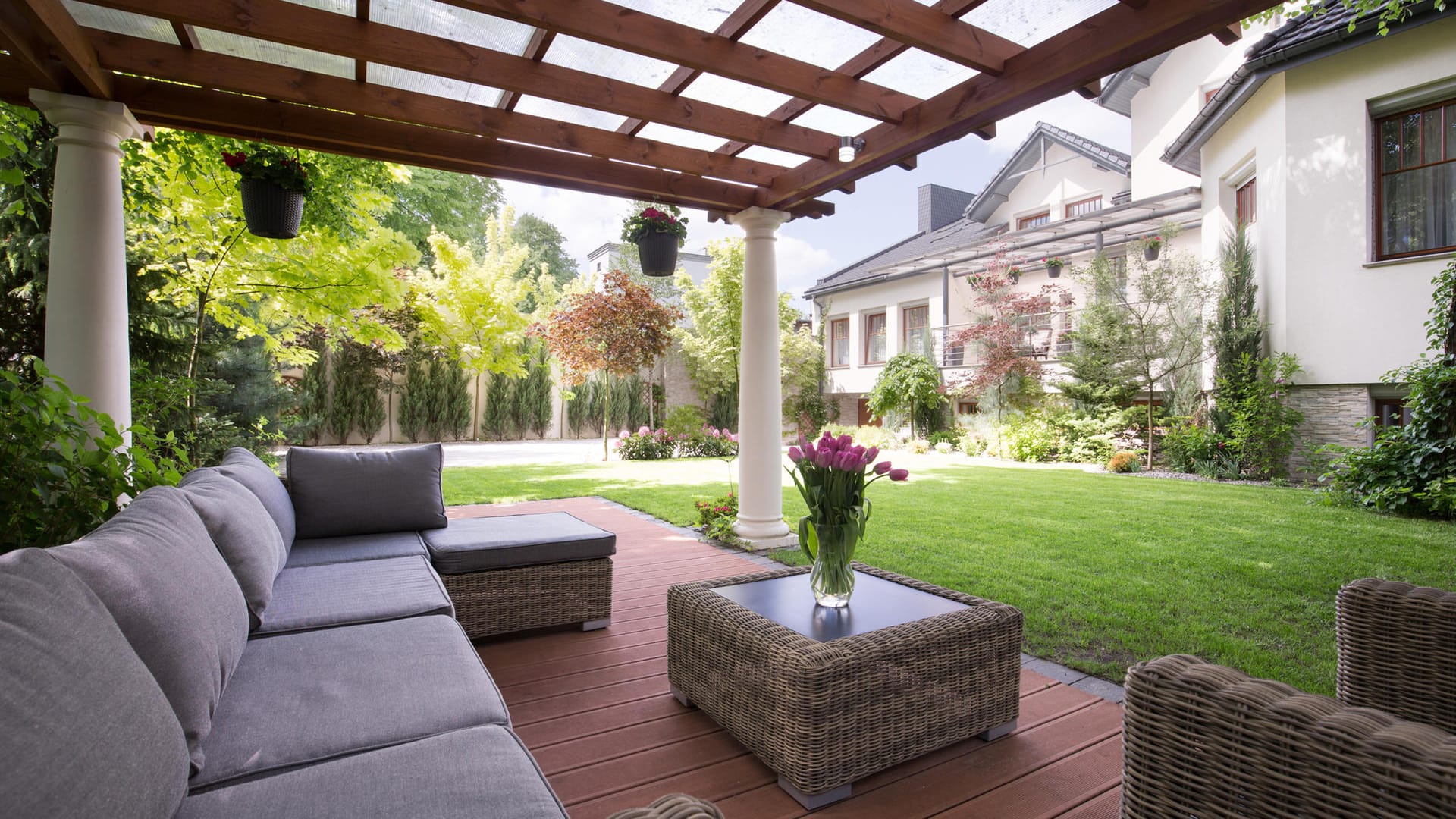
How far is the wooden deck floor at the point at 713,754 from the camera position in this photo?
77.5 inches

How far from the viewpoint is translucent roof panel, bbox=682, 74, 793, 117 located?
11.3 feet

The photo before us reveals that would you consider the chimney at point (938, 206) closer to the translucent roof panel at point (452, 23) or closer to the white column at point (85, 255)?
the translucent roof panel at point (452, 23)

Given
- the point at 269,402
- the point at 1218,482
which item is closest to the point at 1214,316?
the point at 1218,482

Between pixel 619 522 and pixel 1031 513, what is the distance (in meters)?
3.62

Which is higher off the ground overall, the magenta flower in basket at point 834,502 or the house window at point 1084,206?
the house window at point 1084,206

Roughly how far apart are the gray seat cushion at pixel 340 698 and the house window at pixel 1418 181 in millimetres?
9213

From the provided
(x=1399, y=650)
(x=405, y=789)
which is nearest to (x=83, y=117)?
(x=405, y=789)

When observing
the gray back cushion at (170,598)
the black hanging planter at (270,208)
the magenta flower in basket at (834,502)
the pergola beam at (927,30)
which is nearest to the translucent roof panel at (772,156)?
the pergola beam at (927,30)

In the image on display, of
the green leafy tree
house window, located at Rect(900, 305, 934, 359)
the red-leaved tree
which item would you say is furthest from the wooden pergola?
house window, located at Rect(900, 305, 934, 359)

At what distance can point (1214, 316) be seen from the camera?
29.5 feet

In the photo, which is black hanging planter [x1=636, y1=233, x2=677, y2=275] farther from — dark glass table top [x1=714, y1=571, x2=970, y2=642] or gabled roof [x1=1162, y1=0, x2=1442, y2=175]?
gabled roof [x1=1162, y1=0, x2=1442, y2=175]

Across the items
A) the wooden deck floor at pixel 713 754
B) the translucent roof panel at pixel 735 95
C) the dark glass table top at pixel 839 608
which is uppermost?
the translucent roof panel at pixel 735 95

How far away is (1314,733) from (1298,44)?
887 cm

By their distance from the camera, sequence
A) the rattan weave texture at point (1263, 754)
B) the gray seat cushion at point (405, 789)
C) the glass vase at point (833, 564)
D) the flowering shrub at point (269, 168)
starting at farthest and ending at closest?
1. the flowering shrub at point (269, 168)
2. the glass vase at point (833, 564)
3. the gray seat cushion at point (405, 789)
4. the rattan weave texture at point (1263, 754)
